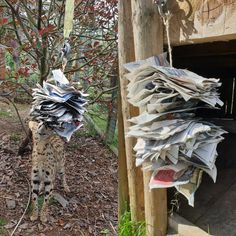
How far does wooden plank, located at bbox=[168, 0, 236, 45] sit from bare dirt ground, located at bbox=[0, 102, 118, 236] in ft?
7.73

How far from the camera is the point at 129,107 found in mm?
1841

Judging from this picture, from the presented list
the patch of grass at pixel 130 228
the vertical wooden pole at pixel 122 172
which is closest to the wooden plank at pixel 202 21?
the vertical wooden pole at pixel 122 172

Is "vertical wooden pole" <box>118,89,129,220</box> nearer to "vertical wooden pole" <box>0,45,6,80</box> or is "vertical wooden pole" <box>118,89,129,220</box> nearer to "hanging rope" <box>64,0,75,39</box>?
"hanging rope" <box>64,0,75,39</box>

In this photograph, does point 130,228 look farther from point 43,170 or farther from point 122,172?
point 43,170

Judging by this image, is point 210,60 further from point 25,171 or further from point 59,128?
point 25,171

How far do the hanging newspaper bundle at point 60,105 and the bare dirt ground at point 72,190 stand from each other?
80.5 inches

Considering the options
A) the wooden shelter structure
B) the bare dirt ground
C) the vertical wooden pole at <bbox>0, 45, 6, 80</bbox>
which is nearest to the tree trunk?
the bare dirt ground

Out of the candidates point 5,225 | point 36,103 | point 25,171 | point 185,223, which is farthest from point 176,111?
point 25,171

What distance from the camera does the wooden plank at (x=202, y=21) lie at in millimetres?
1300

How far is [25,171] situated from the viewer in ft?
13.2

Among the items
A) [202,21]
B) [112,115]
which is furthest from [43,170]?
[202,21]

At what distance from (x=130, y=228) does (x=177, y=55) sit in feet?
3.71

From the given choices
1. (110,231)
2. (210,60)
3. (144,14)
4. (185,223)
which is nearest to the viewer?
(144,14)

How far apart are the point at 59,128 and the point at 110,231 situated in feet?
7.75
